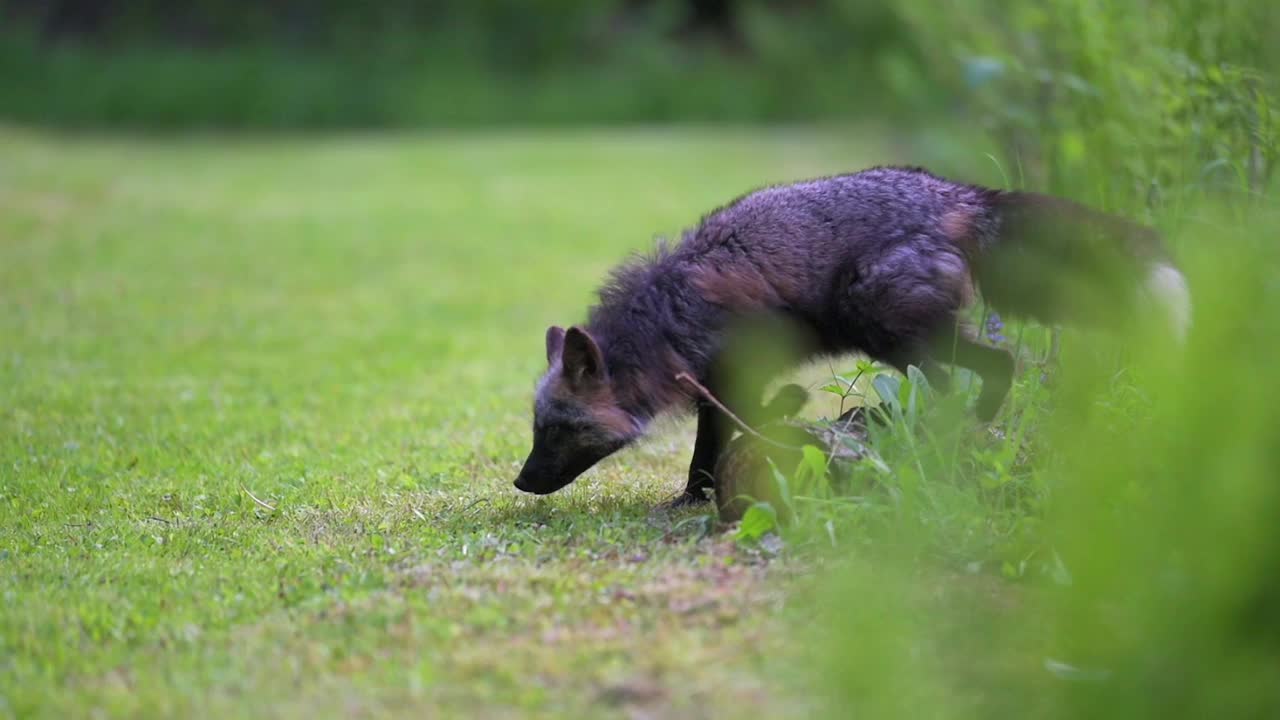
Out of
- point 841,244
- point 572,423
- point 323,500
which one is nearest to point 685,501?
point 572,423

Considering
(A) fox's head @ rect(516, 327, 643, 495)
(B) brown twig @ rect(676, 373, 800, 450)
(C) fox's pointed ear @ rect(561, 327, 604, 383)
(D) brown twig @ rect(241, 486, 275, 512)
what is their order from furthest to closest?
(D) brown twig @ rect(241, 486, 275, 512)
(A) fox's head @ rect(516, 327, 643, 495)
(C) fox's pointed ear @ rect(561, 327, 604, 383)
(B) brown twig @ rect(676, 373, 800, 450)

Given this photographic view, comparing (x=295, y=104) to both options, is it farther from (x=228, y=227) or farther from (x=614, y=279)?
(x=614, y=279)

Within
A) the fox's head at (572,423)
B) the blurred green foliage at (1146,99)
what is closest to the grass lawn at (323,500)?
the fox's head at (572,423)

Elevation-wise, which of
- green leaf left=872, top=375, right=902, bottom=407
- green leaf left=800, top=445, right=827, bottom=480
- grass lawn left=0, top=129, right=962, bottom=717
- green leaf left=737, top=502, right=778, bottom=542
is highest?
green leaf left=872, top=375, right=902, bottom=407

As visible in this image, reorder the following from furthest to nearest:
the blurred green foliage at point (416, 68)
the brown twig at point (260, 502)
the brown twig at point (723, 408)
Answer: the blurred green foliage at point (416, 68) < the brown twig at point (260, 502) < the brown twig at point (723, 408)

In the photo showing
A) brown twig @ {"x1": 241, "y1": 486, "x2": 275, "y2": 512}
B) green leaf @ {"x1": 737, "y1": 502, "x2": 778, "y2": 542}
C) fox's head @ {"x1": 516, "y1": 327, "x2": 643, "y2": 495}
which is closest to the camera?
green leaf @ {"x1": 737, "y1": 502, "x2": 778, "y2": 542}

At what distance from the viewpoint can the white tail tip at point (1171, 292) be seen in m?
4.36

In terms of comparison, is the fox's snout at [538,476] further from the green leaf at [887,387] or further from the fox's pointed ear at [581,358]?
the green leaf at [887,387]

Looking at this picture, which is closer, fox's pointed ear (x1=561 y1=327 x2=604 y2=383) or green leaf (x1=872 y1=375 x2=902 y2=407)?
green leaf (x1=872 y1=375 x2=902 y2=407)

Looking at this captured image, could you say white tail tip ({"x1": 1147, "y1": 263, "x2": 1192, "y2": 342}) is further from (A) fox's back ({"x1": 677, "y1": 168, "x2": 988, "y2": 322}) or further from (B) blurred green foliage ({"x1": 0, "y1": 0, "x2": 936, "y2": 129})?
(B) blurred green foliage ({"x1": 0, "y1": 0, "x2": 936, "y2": 129})

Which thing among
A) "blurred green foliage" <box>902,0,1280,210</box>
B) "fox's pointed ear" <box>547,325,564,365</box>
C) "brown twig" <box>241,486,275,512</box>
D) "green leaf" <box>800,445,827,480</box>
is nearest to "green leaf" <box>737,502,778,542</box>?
"green leaf" <box>800,445,827,480</box>

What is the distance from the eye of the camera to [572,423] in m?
5.01

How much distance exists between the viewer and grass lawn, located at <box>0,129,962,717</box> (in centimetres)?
356

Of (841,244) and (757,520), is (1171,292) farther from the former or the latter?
(757,520)
